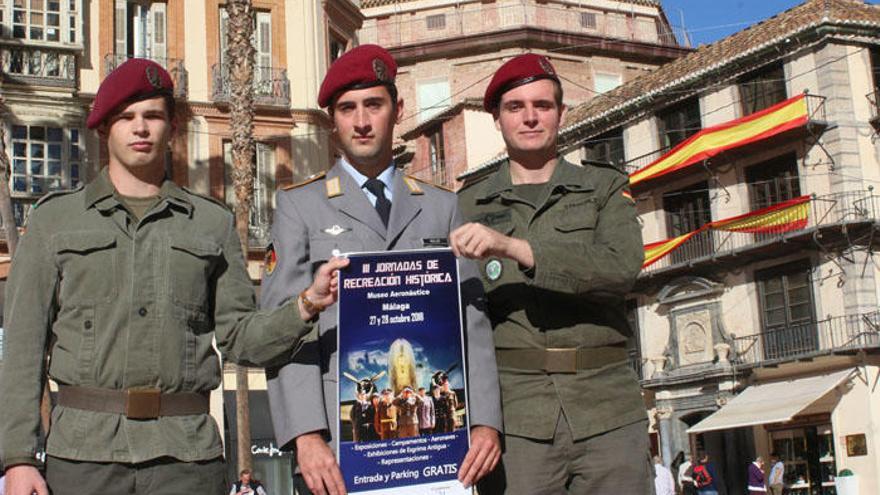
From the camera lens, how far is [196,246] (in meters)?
4.61

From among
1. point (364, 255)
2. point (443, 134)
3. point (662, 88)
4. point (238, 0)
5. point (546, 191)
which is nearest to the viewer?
point (364, 255)

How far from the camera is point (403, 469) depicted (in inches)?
164

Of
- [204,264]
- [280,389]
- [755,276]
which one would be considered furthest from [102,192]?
[755,276]

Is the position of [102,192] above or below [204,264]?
above

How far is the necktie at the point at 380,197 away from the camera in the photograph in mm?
4691

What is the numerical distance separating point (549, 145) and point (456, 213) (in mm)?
617

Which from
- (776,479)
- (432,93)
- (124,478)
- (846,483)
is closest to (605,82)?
(432,93)

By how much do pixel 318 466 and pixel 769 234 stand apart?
31.0 meters

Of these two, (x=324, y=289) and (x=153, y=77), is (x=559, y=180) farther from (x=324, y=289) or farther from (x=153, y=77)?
(x=153, y=77)

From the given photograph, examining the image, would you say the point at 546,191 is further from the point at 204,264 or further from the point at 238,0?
the point at 238,0

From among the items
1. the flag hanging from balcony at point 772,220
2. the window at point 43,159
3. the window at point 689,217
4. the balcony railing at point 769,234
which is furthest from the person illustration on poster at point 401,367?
the window at point 689,217

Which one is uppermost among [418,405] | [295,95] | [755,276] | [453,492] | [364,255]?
[295,95]

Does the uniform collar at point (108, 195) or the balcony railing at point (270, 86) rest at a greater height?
the balcony railing at point (270, 86)

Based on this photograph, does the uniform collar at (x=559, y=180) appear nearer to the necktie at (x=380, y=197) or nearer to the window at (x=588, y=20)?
the necktie at (x=380, y=197)
